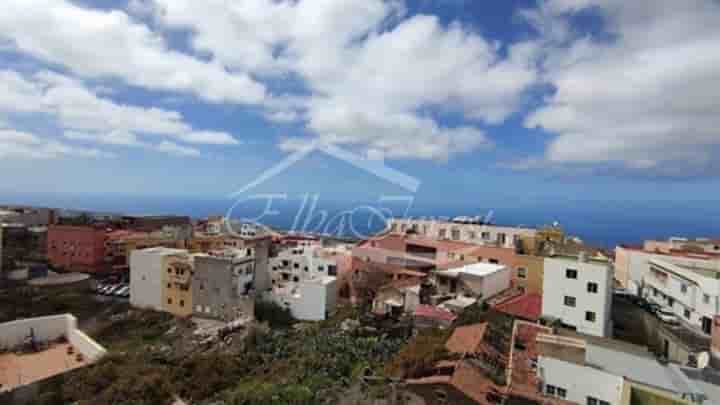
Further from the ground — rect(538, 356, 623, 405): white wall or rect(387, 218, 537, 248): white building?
rect(387, 218, 537, 248): white building

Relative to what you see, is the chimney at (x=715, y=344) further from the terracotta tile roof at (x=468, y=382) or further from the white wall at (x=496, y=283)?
the terracotta tile roof at (x=468, y=382)

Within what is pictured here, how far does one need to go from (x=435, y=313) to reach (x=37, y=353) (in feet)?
57.0

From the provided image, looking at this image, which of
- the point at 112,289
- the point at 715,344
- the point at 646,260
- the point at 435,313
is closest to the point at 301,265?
the point at 435,313

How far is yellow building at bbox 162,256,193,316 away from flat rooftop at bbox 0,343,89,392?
5842 millimetres

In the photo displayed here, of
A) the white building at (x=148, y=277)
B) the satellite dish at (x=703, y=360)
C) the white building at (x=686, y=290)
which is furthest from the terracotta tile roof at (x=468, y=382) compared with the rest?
the white building at (x=148, y=277)

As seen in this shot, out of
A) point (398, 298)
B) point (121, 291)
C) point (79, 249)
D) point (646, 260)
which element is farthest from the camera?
point (79, 249)

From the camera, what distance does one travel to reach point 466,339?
434 inches

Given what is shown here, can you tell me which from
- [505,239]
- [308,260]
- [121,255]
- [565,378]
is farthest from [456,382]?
[121,255]

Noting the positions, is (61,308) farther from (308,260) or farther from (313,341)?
(313,341)

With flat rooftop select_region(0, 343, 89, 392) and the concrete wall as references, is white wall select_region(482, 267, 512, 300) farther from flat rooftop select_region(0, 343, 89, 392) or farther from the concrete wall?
the concrete wall

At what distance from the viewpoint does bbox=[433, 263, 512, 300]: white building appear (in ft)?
55.0

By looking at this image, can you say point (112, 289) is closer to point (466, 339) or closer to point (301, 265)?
point (301, 265)

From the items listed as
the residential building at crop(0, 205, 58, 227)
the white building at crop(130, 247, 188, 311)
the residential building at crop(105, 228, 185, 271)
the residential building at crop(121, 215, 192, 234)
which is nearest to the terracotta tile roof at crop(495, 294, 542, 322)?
the white building at crop(130, 247, 188, 311)

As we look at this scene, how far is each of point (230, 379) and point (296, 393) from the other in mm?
5728
